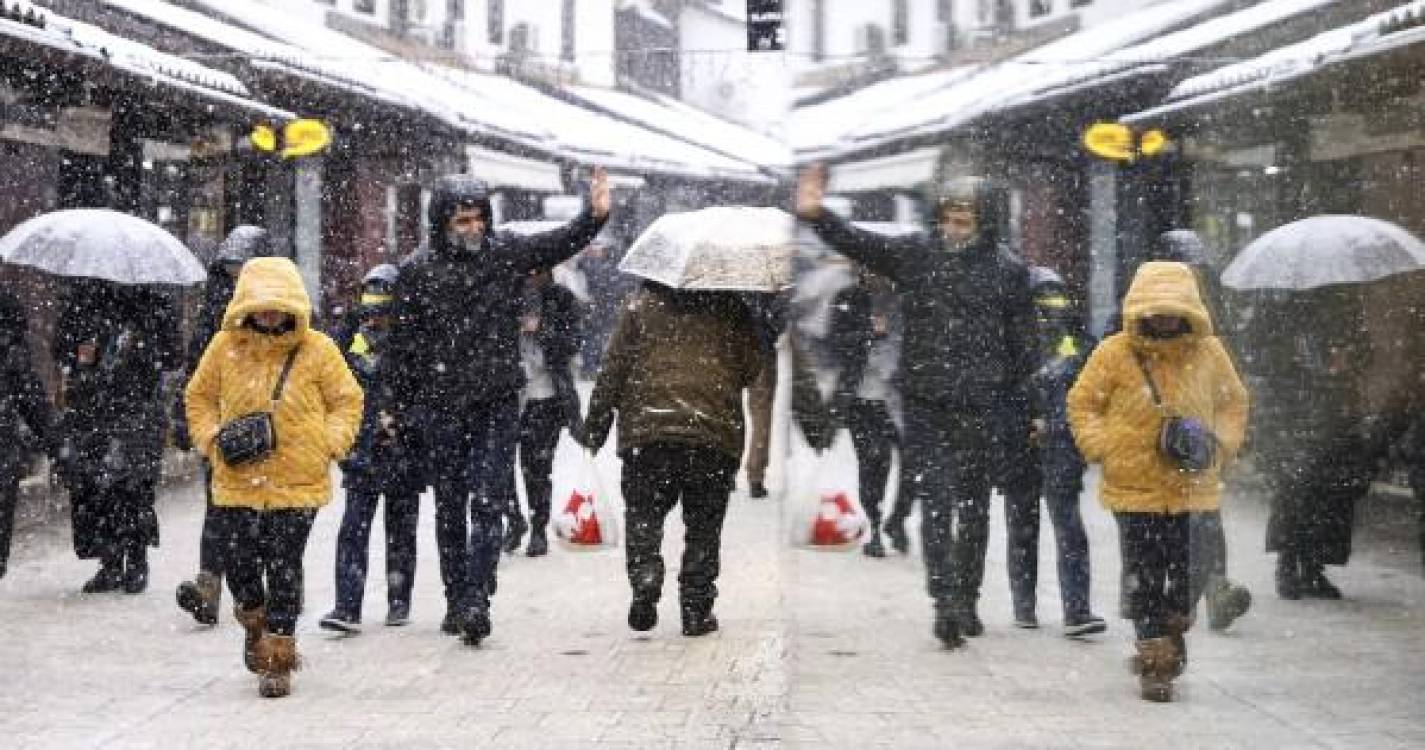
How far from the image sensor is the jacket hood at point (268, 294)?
546 centimetres

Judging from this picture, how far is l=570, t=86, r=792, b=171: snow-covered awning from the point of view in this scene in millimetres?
6840

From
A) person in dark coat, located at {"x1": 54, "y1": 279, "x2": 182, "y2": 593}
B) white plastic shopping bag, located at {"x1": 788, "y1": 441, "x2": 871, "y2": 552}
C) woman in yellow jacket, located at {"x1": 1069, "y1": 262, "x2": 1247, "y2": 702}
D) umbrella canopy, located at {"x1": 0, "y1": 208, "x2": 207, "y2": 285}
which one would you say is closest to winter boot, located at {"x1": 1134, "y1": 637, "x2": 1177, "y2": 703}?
woman in yellow jacket, located at {"x1": 1069, "y1": 262, "x2": 1247, "y2": 702}

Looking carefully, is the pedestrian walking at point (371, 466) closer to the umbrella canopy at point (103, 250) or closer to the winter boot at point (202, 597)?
the winter boot at point (202, 597)

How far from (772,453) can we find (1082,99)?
6.36m

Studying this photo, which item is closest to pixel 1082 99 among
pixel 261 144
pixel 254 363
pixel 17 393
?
pixel 254 363

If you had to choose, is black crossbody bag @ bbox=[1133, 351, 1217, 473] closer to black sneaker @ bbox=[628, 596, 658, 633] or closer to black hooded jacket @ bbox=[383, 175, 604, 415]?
black sneaker @ bbox=[628, 596, 658, 633]

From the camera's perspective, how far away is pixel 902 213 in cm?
543

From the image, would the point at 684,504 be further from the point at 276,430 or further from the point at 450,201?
the point at 276,430

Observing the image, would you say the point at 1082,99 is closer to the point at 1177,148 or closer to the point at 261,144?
the point at 1177,148

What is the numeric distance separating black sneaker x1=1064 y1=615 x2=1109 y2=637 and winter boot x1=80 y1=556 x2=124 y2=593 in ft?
13.4

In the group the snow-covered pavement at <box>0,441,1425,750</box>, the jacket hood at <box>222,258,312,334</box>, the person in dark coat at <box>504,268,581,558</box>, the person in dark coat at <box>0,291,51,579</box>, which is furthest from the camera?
the person in dark coat at <box>504,268,581,558</box>

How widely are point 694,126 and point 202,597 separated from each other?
2.74 meters

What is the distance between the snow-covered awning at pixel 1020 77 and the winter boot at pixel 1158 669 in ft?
6.01

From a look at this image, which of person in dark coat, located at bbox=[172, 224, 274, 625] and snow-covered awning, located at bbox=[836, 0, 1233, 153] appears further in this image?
person in dark coat, located at bbox=[172, 224, 274, 625]
